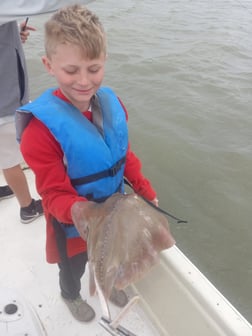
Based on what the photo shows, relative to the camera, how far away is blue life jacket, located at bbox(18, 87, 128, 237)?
69.3 inches

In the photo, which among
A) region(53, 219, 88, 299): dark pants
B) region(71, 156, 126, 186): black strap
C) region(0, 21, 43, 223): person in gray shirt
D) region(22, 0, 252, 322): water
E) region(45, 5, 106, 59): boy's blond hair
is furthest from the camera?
region(22, 0, 252, 322): water

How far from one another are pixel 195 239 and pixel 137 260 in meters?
2.74

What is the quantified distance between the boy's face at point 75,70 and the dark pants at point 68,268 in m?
0.65

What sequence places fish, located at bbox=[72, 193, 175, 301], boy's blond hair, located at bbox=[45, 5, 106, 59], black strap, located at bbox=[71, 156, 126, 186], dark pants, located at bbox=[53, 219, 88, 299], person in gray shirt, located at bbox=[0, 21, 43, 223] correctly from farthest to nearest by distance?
person in gray shirt, located at bbox=[0, 21, 43, 223] < dark pants, located at bbox=[53, 219, 88, 299] < black strap, located at bbox=[71, 156, 126, 186] < boy's blond hair, located at bbox=[45, 5, 106, 59] < fish, located at bbox=[72, 193, 175, 301]

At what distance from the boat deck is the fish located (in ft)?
3.05

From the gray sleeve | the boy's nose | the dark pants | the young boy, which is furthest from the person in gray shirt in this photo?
the boy's nose

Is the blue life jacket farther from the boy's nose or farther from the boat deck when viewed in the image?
the boat deck

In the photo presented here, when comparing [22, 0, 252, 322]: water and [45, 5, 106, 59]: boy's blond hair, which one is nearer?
[45, 5, 106, 59]: boy's blond hair

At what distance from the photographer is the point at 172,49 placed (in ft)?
27.9

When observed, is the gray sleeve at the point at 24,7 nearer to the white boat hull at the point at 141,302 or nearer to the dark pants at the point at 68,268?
the dark pants at the point at 68,268

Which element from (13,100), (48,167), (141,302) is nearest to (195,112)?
(13,100)

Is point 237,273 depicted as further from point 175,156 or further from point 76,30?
point 76,30

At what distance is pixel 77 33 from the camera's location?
5.47ft

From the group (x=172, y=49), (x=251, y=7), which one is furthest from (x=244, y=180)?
(x=251, y=7)
